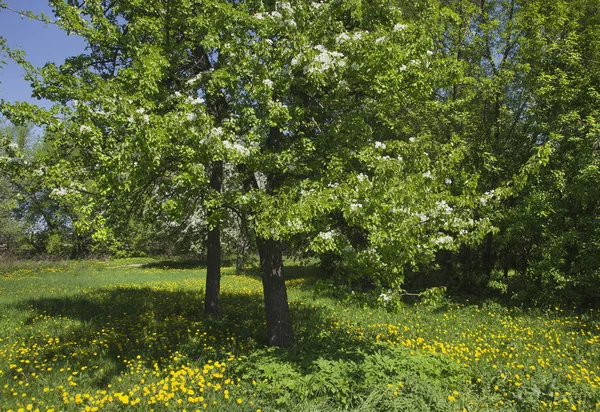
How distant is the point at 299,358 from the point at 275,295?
1.44m

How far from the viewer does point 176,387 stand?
18.8ft

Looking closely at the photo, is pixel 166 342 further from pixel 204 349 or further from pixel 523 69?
pixel 523 69

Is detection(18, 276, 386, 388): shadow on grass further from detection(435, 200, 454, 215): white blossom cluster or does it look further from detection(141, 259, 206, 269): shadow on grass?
detection(141, 259, 206, 269): shadow on grass

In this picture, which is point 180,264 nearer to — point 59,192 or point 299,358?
point 299,358

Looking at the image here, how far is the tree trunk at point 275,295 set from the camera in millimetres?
7680

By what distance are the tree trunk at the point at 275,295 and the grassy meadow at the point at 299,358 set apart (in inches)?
16.9

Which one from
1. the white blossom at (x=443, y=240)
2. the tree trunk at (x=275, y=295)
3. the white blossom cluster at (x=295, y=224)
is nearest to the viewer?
the white blossom cluster at (x=295, y=224)

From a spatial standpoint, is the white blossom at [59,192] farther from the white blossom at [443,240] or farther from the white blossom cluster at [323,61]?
the white blossom at [443,240]

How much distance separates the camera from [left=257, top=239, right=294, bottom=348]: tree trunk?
768 centimetres

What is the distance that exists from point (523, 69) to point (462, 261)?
7101 millimetres

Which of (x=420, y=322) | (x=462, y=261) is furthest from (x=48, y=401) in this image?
(x=462, y=261)

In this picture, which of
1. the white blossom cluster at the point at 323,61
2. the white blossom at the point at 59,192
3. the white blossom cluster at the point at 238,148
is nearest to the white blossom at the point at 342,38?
the white blossom cluster at the point at 323,61

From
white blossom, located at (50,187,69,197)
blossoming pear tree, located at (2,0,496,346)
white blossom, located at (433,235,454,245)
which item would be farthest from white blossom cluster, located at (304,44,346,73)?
white blossom, located at (50,187,69,197)

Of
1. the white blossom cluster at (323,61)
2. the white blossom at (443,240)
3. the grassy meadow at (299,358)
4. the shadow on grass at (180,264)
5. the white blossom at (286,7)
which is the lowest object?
the grassy meadow at (299,358)
